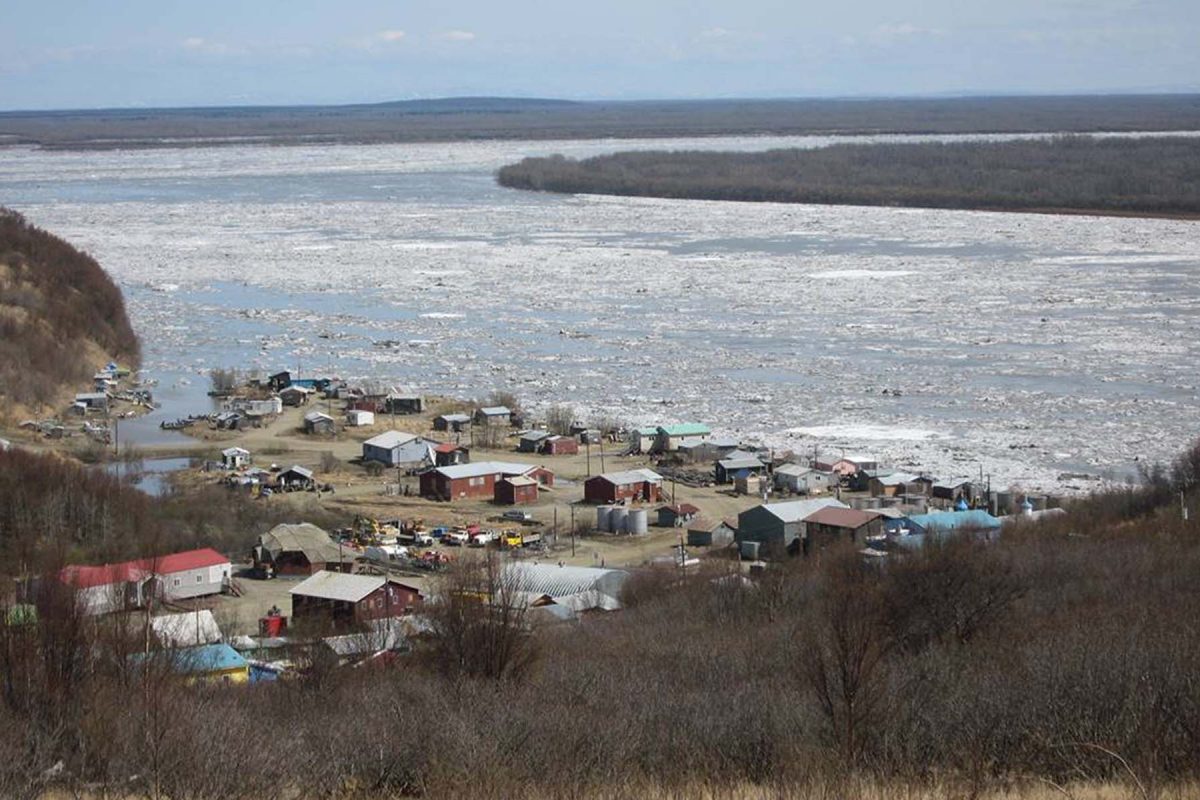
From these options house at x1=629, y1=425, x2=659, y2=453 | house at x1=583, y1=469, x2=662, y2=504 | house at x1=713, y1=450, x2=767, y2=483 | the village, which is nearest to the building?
the village

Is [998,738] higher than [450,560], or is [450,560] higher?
[998,738]

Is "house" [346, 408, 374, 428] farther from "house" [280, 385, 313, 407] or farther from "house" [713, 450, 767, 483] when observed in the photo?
"house" [713, 450, 767, 483]

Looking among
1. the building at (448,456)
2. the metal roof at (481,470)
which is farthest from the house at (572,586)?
the building at (448,456)

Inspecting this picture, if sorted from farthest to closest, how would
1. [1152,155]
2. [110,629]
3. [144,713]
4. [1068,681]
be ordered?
[1152,155] → [110,629] → [1068,681] → [144,713]

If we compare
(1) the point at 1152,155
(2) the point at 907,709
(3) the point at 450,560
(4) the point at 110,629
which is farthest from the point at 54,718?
(1) the point at 1152,155

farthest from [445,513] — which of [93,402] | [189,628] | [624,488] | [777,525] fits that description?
[93,402]

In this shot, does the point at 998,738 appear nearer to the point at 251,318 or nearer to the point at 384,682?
the point at 384,682
